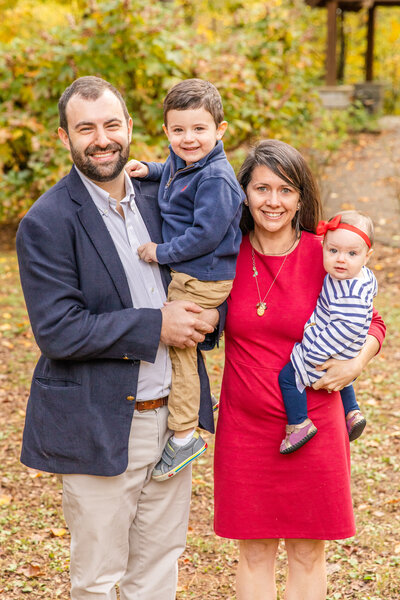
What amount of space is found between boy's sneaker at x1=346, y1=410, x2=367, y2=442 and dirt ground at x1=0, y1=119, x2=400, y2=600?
1.11 m

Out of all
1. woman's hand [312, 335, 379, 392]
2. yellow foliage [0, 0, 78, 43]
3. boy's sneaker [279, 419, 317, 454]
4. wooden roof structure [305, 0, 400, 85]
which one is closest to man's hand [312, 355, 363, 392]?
woman's hand [312, 335, 379, 392]

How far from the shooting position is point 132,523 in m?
2.80

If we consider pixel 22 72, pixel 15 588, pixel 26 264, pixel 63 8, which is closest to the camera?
pixel 26 264

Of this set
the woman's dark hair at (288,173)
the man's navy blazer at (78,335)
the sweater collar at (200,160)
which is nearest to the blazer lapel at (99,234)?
the man's navy blazer at (78,335)

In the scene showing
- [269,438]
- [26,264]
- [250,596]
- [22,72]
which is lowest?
[250,596]

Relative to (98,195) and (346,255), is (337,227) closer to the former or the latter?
(346,255)

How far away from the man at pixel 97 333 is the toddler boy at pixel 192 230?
62mm

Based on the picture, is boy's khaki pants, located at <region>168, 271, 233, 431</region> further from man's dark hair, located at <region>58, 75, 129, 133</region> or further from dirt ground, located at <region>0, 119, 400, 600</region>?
dirt ground, located at <region>0, 119, 400, 600</region>

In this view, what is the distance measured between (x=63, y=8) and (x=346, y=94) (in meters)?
6.86

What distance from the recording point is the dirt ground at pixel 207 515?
11.7 ft

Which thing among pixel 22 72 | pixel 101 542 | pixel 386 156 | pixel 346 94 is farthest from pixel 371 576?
pixel 346 94

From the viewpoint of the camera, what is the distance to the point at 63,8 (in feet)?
50.6

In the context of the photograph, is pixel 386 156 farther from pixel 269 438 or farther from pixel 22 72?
pixel 269 438

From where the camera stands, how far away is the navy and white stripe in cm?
245
